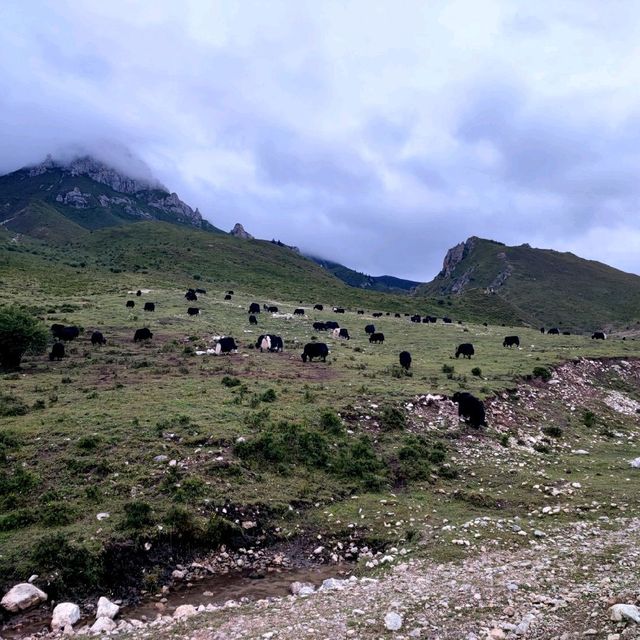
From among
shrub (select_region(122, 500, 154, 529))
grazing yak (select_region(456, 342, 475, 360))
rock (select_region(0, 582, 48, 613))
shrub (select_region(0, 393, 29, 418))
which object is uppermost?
grazing yak (select_region(456, 342, 475, 360))

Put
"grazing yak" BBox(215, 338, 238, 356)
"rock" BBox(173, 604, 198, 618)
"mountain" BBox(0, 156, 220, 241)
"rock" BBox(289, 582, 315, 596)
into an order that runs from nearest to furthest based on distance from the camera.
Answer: "rock" BBox(173, 604, 198, 618) → "rock" BBox(289, 582, 315, 596) → "grazing yak" BBox(215, 338, 238, 356) → "mountain" BBox(0, 156, 220, 241)

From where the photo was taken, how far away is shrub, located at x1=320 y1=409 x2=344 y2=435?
16.5 metres

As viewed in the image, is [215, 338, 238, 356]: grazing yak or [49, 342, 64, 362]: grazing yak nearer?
[49, 342, 64, 362]: grazing yak

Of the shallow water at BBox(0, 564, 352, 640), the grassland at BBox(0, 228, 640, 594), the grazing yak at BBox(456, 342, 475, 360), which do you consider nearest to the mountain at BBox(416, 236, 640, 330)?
the grazing yak at BBox(456, 342, 475, 360)

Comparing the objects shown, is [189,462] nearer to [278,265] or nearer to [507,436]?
[507,436]

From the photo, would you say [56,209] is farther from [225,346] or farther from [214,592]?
[214,592]

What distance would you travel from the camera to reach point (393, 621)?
6.96 metres

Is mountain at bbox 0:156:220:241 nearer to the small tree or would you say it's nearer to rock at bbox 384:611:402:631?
the small tree

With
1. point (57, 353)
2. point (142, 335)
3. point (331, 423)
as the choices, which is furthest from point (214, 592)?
point (142, 335)

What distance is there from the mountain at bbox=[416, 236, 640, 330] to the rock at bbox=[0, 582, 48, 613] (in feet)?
296

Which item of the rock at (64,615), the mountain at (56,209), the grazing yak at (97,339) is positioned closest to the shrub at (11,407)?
the rock at (64,615)

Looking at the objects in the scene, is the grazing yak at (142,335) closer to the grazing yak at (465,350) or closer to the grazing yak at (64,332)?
the grazing yak at (64,332)

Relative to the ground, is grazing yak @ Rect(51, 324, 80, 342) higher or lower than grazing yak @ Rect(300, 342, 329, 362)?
lower

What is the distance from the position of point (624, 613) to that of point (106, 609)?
831 cm
